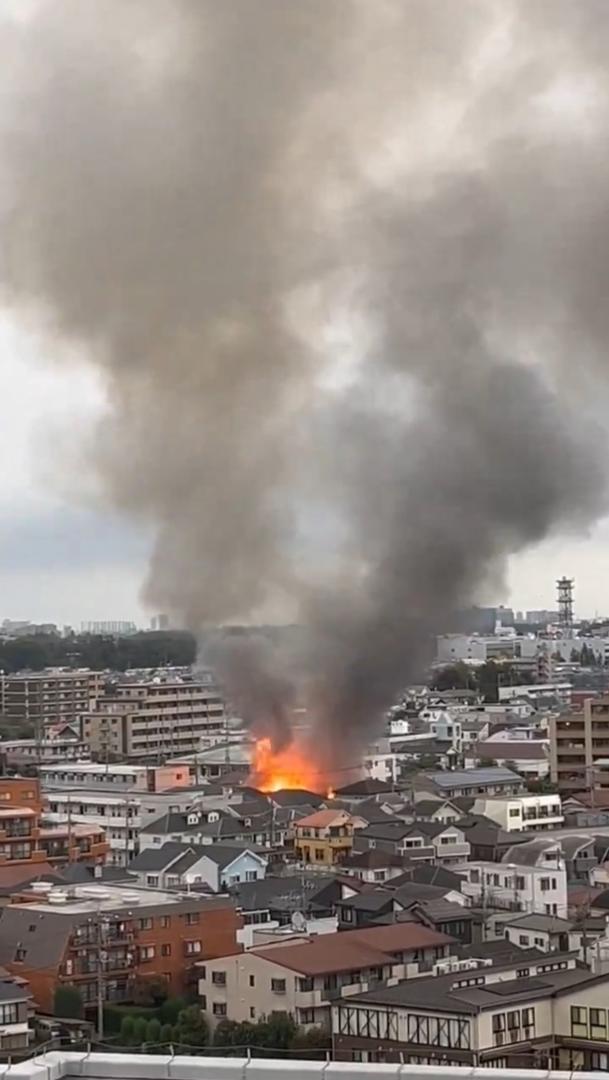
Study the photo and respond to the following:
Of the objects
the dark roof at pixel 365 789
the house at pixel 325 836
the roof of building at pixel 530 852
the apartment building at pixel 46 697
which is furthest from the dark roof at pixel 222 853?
the apartment building at pixel 46 697

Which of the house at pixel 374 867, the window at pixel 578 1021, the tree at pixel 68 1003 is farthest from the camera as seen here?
the house at pixel 374 867

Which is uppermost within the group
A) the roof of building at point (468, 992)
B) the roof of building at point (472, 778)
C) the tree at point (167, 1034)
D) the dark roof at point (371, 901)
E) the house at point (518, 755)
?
the house at point (518, 755)

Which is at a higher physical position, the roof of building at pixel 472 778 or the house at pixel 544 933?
the roof of building at pixel 472 778

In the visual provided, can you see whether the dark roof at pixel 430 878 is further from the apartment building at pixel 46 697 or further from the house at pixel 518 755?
the apartment building at pixel 46 697

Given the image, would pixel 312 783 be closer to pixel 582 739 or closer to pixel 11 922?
pixel 582 739

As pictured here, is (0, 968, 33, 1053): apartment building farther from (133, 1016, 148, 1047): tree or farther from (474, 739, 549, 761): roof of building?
(474, 739, 549, 761): roof of building

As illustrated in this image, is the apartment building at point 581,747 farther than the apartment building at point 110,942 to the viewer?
Yes
